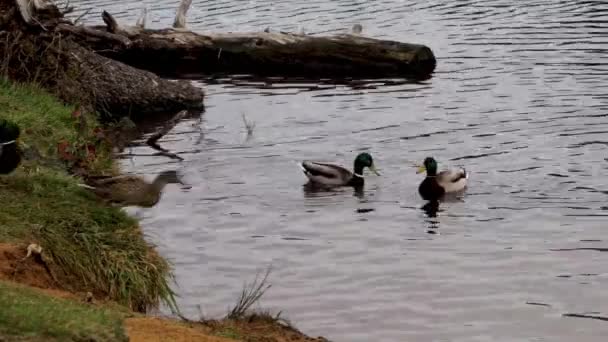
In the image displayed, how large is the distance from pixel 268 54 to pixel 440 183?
405 inches

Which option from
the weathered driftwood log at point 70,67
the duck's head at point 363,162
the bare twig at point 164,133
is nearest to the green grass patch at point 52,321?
the duck's head at point 363,162

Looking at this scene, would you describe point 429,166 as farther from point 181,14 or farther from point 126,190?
point 181,14

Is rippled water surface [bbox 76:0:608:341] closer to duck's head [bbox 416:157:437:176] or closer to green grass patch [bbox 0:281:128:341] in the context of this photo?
duck's head [bbox 416:157:437:176]

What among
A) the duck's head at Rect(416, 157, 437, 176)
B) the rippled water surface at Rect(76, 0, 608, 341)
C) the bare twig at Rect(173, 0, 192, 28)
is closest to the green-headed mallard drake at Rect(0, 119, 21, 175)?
the rippled water surface at Rect(76, 0, 608, 341)

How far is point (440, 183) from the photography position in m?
16.1

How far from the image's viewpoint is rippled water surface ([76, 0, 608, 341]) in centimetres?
1150

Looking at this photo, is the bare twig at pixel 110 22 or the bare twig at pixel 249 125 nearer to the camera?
the bare twig at pixel 249 125

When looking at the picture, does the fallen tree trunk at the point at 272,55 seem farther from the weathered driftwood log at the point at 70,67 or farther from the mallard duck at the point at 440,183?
the mallard duck at the point at 440,183

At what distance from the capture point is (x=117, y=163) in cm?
1758

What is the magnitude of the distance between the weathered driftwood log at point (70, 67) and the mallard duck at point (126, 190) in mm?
3172

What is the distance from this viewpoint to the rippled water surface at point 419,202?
37.7ft

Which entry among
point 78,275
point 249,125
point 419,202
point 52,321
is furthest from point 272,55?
point 52,321

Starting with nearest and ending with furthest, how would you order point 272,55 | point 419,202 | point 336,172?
point 419,202 < point 336,172 < point 272,55

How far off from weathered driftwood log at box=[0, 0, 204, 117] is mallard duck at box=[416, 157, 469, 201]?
5.51m
